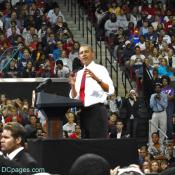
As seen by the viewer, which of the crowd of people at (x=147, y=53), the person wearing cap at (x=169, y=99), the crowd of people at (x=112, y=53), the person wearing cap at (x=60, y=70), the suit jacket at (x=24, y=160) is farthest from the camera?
the person wearing cap at (x=60, y=70)

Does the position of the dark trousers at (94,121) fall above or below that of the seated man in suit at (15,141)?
above

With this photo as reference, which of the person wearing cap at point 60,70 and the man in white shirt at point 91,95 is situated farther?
the person wearing cap at point 60,70

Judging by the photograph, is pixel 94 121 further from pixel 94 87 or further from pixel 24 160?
pixel 24 160

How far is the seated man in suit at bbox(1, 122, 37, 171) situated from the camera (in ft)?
22.7

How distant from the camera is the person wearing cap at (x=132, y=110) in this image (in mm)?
19364

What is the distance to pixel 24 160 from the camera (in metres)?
6.85

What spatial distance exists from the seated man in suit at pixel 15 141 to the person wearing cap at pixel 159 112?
41.7 ft

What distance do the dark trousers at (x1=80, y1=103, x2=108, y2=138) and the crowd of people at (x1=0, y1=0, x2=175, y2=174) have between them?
479cm

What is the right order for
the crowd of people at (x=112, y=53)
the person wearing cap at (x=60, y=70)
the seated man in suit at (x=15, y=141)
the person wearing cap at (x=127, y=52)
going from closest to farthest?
the seated man in suit at (x=15, y=141)
the crowd of people at (x=112, y=53)
the person wearing cap at (x=60, y=70)
the person wearing cap at (x=127, y=52)

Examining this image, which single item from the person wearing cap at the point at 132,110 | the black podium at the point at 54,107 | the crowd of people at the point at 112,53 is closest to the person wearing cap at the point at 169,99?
the crowd of people at the point at 112,53

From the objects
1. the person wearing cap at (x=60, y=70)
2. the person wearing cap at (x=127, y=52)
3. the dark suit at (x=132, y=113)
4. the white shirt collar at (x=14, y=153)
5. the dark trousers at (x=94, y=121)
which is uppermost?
the person wearing cap at (x=127, y=52)

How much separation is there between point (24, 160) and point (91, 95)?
9.34 feet

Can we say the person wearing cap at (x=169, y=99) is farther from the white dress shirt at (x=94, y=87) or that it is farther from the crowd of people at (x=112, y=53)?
the white dress shirt at (x=94, y=87)

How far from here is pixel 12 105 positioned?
17.1 metres
